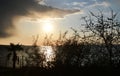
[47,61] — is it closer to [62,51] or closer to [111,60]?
[62,51]

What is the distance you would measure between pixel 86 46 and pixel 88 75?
262 inches

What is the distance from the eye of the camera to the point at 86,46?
85.5 ft

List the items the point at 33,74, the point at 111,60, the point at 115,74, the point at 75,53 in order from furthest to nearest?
the point at 75,53, the point at 111,60, the point at 33,74, the point at 115,74

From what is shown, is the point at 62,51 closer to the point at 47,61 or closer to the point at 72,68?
the point at 47,61

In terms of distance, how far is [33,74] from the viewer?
72.5 feet

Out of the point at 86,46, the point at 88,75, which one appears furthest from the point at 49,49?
the point at 88,75

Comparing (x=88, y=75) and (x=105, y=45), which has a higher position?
(x=105, y=45)

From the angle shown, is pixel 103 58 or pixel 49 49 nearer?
pixel 103 58

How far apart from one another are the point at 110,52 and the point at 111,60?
63 cm

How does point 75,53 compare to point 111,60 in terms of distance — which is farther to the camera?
point 75,53

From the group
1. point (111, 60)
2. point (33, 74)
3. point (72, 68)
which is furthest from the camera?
point (111, 60)

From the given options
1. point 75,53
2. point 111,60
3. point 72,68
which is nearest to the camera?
point 72,68

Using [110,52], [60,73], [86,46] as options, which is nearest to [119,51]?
[110,52]

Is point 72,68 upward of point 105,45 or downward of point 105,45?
downward
